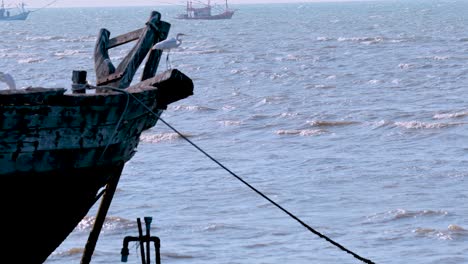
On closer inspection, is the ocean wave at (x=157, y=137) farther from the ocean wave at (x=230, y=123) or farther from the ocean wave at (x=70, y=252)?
→ the ocean wave at (x=70, y=252)

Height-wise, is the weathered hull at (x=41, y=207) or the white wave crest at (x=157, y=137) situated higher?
the weathered hull at (x=41, y=207)

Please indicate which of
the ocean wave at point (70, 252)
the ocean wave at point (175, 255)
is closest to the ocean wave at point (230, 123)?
the ocean wave at point (70, 252)

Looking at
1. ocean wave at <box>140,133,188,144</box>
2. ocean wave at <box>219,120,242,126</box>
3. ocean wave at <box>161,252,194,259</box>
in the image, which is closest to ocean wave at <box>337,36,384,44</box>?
ocean wave at <box>219,120,242,126</box>

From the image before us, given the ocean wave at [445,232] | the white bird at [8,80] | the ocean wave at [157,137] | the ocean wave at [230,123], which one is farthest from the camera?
the ocean wave at [230,123]

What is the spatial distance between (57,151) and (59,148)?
0.02 m

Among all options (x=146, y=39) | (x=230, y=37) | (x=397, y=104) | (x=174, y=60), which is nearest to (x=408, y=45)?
(x=174, y=60)

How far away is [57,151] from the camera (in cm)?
757

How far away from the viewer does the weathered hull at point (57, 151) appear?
7.39m

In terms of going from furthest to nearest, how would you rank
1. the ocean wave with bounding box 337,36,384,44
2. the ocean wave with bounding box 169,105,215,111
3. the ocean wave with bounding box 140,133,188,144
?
the ocean wave with bounding box 337,36,384,44
the ocean wave with bounding box 169,105,215,111
the ocean wave with bounding box 140,133,188,144

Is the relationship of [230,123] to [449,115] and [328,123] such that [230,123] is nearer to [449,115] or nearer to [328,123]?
[328,123]

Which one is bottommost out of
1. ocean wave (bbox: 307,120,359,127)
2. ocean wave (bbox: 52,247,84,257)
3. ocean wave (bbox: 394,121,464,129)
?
ocean wave (bbox: 307,120,359,127)

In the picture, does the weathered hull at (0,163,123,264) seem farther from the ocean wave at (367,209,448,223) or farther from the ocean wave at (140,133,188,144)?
the ocean wave at (140,133,188,144)

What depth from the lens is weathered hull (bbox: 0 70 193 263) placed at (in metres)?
7.39

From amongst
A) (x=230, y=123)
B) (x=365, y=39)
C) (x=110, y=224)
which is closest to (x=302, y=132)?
(x=230, y=123)
